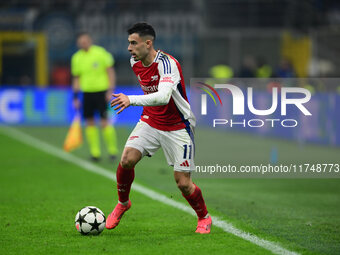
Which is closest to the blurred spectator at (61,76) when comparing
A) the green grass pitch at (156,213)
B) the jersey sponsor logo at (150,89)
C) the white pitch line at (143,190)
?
the white pitch line at (143,190)

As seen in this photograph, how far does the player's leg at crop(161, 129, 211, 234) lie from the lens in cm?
659

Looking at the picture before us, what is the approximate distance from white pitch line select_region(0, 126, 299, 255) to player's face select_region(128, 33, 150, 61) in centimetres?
176

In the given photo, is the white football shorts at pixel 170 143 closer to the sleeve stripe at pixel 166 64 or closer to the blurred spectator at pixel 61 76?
the sleeve stripe at pixel 166 64

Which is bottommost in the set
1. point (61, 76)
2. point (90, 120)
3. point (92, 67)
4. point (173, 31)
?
point (61, 76)

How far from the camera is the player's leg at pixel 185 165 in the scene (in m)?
6.59

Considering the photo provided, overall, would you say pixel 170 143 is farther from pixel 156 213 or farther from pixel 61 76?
pixel 61 76

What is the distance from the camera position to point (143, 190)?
961cm

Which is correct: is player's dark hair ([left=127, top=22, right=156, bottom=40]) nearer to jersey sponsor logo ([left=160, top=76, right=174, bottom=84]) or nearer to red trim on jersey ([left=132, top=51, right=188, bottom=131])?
red trim on jersey ([left=132, top=51, right=188, bottom=131])

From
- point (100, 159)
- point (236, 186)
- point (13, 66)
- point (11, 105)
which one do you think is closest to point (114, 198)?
point (236, 186)

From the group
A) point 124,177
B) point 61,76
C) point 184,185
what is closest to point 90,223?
point 124,177

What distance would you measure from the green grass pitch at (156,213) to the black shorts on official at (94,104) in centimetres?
104

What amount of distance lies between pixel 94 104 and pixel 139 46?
6.94 metres

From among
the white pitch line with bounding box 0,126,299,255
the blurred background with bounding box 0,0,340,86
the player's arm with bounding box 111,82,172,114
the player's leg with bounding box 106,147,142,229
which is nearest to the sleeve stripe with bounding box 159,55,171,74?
the player's arm with bounding box 111,82,172,114

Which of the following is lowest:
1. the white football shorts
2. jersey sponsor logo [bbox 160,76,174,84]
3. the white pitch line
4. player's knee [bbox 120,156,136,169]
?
the white pitch line
